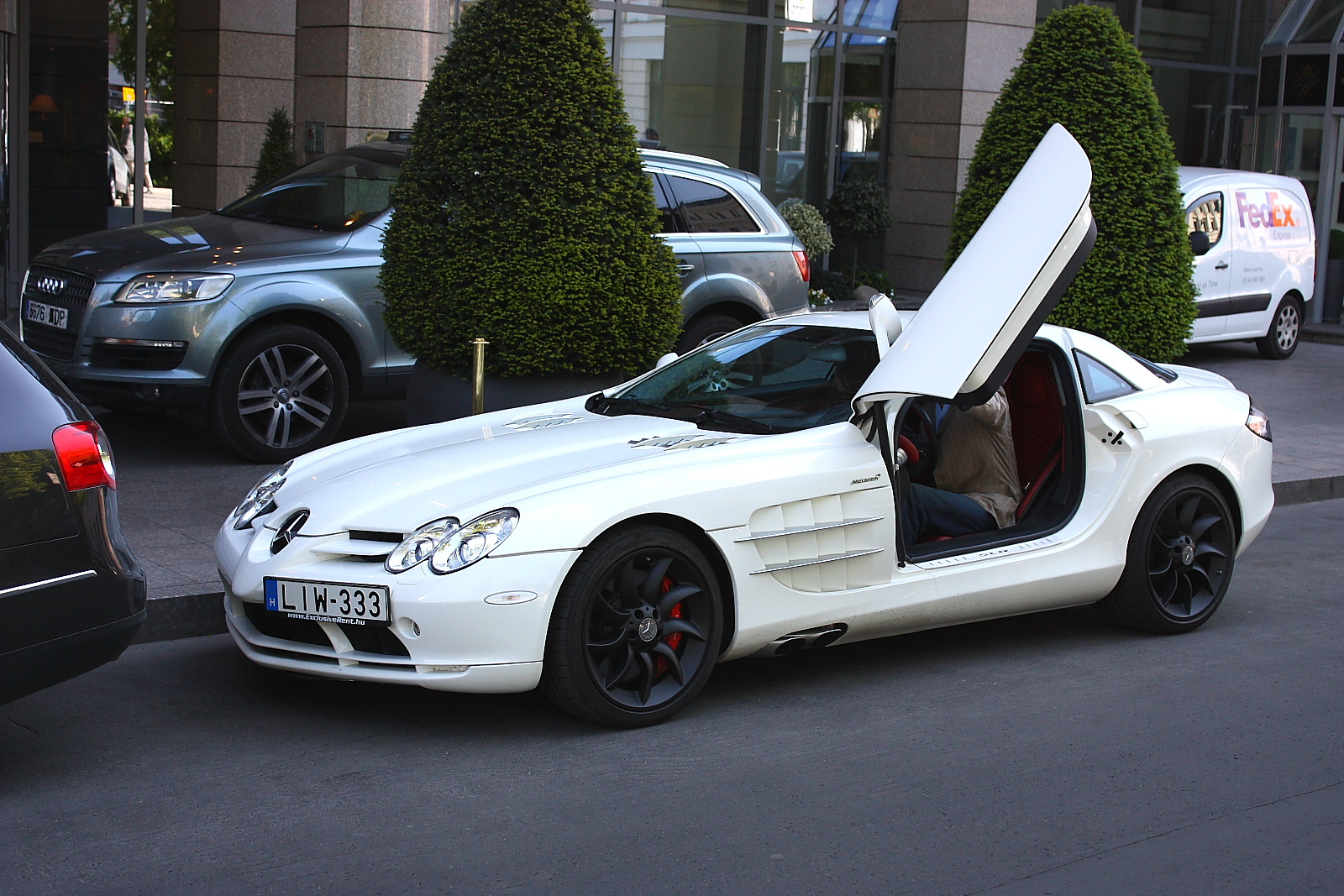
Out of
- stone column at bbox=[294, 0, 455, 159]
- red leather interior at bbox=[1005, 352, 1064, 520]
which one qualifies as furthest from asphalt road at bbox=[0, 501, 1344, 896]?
stone column at bbox=[294, 0, 455, 159]

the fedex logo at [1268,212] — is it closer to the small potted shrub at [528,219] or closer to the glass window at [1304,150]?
the glass window at [1304,150]

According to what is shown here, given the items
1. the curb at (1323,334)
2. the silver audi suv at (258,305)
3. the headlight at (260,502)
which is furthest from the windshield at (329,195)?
the curb at (1323,334)

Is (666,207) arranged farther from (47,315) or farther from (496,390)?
(47,315)

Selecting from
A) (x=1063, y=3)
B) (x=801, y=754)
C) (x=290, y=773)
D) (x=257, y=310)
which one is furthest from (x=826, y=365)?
(x=1063, y=3)

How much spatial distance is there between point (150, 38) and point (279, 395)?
30.7ft

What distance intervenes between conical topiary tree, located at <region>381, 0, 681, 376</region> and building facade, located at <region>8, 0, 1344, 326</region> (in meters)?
4.35

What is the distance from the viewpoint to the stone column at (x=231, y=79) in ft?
51.4

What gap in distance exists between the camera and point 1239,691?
5.55 m

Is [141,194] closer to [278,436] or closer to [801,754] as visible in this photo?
[278,436]

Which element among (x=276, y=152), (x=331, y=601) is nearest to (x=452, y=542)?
(x=331, y=601)

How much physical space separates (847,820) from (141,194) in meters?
14.6

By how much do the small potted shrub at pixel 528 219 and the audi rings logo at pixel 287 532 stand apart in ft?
9.75

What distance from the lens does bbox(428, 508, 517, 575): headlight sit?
4.55m

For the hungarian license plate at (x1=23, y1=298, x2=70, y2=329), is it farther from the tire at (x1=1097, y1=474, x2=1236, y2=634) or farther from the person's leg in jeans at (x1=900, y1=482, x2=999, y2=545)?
the tire at (x1=1097, y1=474, x2=1236, y2=634)
